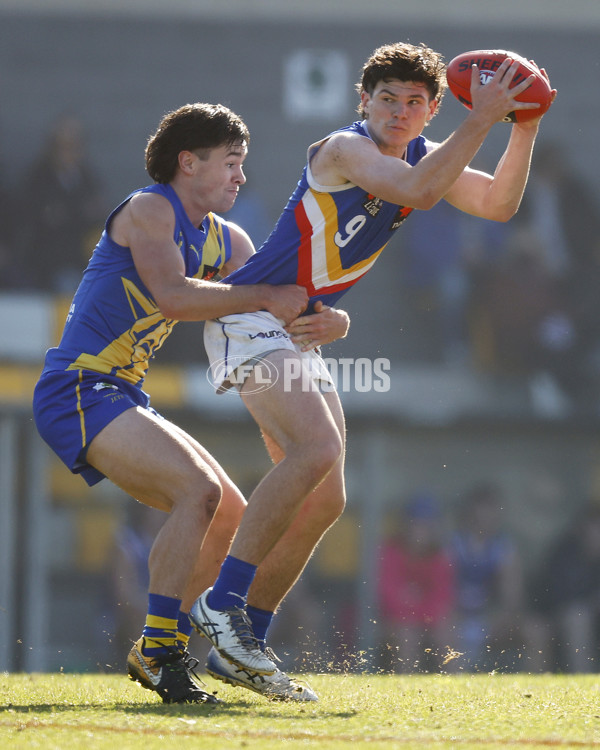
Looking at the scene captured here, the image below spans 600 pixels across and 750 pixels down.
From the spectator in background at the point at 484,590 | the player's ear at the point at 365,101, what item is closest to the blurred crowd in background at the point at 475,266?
the spectator in background at the point at 484,590

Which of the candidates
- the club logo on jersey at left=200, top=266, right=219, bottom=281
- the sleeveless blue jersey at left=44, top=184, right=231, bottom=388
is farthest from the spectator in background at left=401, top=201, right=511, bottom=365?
the sleeveless blue jersey at left=44, top=184, right=231, bottom=388

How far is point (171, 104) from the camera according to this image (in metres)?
16.4

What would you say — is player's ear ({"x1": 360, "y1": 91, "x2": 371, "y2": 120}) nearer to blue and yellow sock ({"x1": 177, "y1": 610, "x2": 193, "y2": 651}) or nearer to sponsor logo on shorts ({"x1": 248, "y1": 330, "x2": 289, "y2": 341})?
sponsor logo on shorts ({"x1": 248, "y1": 330, "x2": 289, "y2": 341})

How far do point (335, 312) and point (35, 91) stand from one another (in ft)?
43.5

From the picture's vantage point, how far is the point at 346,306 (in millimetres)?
14594

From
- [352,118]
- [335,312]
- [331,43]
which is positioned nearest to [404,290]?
[352,118]

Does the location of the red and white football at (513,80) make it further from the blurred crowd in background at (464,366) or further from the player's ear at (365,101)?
the blurred crowd in background at (464,366)

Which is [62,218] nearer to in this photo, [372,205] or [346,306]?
[346,306]

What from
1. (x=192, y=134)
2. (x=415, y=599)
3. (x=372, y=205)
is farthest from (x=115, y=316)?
(x=415, y=599)

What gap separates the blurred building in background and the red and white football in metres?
6.25

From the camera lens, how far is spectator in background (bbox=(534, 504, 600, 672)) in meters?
11.5

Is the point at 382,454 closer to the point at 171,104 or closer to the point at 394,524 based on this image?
the point at 394,524

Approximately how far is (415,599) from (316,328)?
647 cm

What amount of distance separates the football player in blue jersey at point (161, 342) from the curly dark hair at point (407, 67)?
0.56 metres
